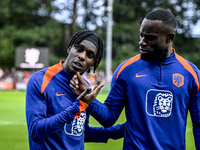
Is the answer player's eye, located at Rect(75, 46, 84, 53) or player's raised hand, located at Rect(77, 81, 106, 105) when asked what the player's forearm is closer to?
player's raised hand, located at Rect(77, 81, 106, 105)

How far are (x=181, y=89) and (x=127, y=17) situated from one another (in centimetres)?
3520

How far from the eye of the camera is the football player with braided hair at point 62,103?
2.15 m

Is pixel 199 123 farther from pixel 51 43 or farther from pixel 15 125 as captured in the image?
pixel 51 43

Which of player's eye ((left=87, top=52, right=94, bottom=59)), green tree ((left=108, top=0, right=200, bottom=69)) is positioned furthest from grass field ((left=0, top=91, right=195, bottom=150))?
green tree ((left=108, top=0, right=200, bottom=69))

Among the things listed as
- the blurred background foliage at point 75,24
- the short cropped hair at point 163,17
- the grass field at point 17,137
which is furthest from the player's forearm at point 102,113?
the blurred background foliage at point 75,24

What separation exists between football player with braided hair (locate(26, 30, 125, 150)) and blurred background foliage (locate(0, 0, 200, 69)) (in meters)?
26.7

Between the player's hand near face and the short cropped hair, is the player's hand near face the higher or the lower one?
the lower one

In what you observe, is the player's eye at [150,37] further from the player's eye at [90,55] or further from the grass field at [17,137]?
the grass field at [17,137]

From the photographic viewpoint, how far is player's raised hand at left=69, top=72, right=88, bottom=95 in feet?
7.48

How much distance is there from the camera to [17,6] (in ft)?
107

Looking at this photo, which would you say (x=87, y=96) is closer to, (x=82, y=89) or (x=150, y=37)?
(x=82, y=89)

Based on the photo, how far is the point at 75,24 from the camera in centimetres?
3441

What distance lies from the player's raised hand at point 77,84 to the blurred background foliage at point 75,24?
88.3 feet

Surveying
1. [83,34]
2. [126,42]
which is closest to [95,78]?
[126,42]
